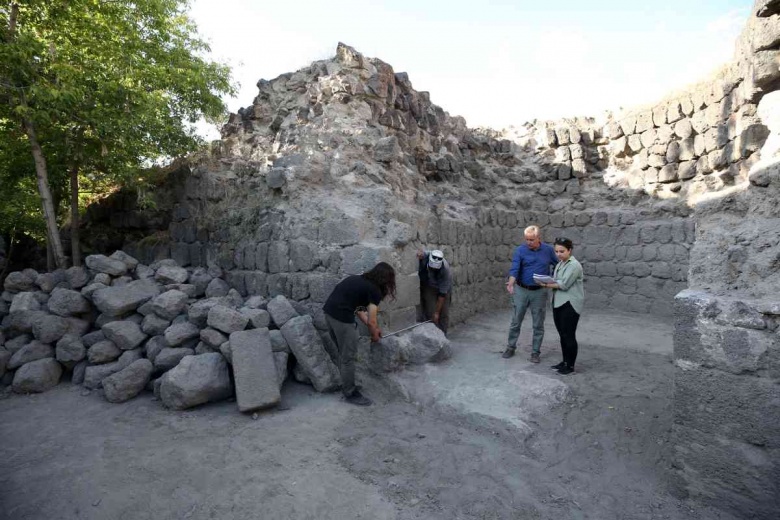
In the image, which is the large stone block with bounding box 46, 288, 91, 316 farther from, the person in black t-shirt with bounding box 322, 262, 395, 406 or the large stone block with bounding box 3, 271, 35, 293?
the person in black t-shirt with bounding box 322, 262, 395, 406

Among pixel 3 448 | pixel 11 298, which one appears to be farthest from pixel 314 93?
pixel 3 448

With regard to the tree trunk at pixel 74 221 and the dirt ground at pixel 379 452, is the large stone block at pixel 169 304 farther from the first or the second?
the tree trunk at pixel 74 221

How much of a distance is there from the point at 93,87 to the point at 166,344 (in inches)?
187

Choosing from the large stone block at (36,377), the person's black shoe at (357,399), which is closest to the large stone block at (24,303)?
the large stone block at (36,377)

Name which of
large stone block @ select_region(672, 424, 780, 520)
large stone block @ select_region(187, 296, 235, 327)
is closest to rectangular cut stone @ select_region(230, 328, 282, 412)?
large stone block @ select_region(187, 296, 235, 327)

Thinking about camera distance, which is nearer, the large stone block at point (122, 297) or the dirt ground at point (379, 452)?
the dirt ground at point (379, 452)

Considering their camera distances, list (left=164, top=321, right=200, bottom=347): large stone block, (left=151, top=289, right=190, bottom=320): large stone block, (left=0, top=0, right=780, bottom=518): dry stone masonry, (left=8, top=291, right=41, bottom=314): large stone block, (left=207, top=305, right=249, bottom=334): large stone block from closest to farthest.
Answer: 1. (left=0, top=0, right=780, bottom=518): dry stone masonry
2. (left=207, top=305, right=249, bottom=334): large stone block
3. (left=164, top=321, right=200, bottom=347): large stone block
4. (left=151, top=289, right=190, bottom=320): large stone block
5. (left=8, top=291, right=41, bottom=314): large stone block

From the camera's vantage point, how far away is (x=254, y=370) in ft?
14.5

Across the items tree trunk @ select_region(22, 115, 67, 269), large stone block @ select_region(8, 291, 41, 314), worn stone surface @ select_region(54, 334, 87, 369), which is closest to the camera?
worn stone surface @ select_region(54, 334, 87, 369)

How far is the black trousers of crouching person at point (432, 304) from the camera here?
6.05 m

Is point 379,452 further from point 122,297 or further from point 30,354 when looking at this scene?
point 30,354

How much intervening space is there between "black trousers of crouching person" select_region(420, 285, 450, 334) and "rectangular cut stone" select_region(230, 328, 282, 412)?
2332mm

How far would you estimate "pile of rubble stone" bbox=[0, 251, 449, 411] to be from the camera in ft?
14.7

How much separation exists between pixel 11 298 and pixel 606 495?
735 cm
